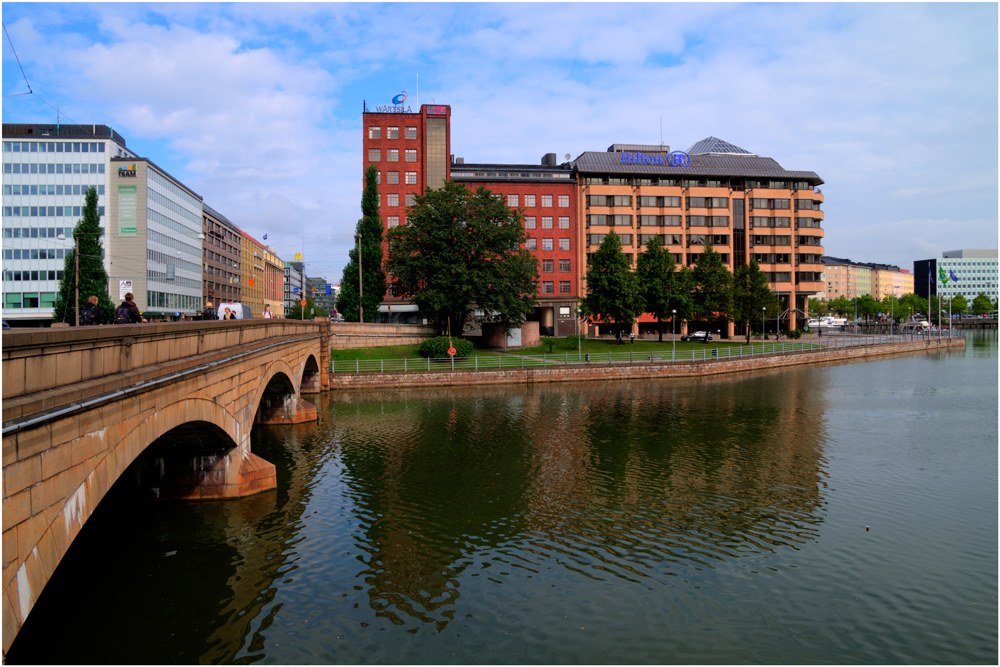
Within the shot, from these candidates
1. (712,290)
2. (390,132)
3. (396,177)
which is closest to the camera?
(712,290)

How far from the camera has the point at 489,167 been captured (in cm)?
9362

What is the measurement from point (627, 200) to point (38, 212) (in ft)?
268

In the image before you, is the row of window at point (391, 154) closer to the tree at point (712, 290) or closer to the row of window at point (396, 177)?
the row of window at point (396, 177)

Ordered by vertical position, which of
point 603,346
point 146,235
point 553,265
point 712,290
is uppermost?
point 146,235

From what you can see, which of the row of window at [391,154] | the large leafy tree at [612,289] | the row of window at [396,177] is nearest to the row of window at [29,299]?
the row of window at [391,154]

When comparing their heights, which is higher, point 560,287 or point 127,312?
point 560,287

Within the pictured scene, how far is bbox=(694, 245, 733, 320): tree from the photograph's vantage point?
3282 inches

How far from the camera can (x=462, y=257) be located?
2532 inches

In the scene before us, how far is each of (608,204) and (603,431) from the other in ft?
221

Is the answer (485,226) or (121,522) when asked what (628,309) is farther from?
Result: (121,522)

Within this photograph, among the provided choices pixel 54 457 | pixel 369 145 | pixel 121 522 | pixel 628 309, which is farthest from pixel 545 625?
pixel 369 145

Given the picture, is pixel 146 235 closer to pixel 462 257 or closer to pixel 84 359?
pixel 462 257

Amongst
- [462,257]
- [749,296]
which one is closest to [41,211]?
[462,257]

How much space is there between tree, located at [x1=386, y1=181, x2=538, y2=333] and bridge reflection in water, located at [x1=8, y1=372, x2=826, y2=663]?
32234mm
